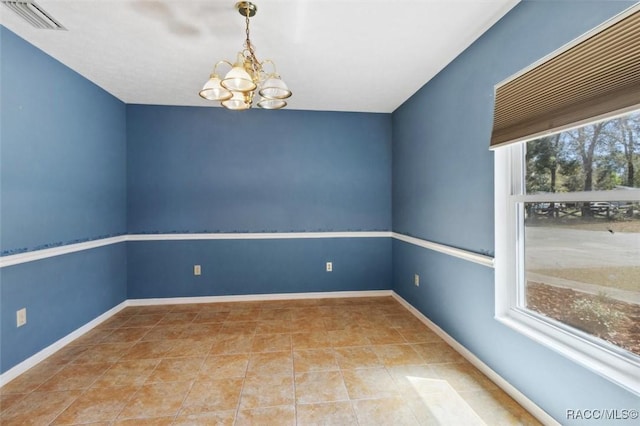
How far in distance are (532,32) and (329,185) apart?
2601 millimetres

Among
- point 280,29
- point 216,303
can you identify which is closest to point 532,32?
point 280,29

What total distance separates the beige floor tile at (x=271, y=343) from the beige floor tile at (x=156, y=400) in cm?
65

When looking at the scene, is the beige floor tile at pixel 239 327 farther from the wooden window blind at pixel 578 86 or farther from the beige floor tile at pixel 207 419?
the wooden window blind at pixel 578 86

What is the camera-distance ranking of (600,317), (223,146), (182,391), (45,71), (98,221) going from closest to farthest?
1. (600,317)
2. (182,391)
3. (45,71)
4. (98,221)
5. (223,146)

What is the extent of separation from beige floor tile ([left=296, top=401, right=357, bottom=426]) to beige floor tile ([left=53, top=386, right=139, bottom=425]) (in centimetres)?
115

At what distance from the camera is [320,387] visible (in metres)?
1.99

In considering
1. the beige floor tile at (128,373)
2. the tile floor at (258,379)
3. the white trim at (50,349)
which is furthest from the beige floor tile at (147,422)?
the white trim at (50,349)

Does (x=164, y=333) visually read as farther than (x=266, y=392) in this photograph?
Yes

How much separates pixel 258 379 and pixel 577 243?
7.28 feet

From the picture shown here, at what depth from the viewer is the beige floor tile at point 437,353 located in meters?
2.31

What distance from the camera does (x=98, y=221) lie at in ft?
10.2

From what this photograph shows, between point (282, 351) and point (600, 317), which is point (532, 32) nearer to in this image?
point (600, 317)

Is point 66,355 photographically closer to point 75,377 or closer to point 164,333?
point 75,377

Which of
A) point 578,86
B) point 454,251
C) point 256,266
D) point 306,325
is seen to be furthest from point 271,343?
point 578,86
